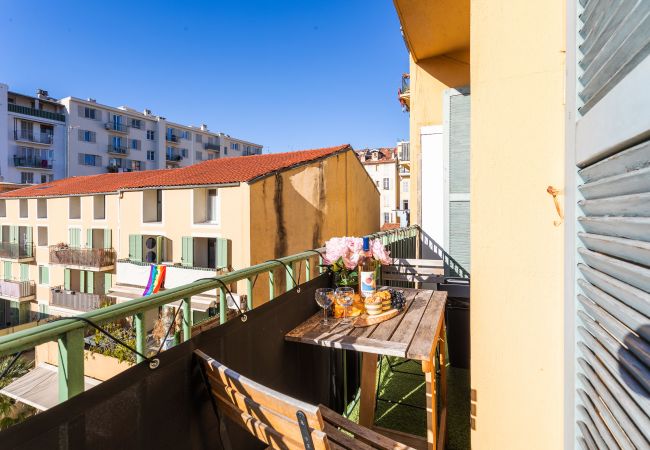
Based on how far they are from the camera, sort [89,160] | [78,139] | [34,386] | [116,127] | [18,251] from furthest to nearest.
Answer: [116,127] < [89,160] < [78,139] < [18,251] < [34,386]

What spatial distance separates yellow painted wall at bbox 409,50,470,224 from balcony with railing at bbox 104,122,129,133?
34443 mm

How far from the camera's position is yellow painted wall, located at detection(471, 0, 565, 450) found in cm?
191

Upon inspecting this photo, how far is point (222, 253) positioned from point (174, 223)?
141 inches

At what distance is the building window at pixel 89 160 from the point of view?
31375 millimetres

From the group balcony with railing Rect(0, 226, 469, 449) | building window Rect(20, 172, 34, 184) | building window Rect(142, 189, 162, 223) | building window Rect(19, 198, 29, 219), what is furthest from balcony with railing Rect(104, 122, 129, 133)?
balcony with railing Rect(0, 226, 469, 449)

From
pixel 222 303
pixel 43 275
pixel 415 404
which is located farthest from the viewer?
pixel 43 275

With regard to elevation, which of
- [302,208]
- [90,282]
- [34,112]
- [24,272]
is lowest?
[90,282]

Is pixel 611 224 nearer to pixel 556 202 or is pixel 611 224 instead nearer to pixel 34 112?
pixel 556 202

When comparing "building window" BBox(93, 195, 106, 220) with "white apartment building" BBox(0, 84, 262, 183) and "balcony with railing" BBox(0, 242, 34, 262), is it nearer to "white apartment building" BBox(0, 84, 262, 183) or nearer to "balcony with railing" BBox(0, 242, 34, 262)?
"balcony with railing" BBox(0, 242, 34, 262)

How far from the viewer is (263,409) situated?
3.65ft

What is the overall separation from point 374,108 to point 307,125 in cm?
500

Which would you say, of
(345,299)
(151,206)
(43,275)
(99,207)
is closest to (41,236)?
(43,275)

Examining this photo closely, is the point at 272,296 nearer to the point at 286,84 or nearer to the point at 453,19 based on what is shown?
the point at 453,19

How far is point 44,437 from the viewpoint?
0.82 metres
